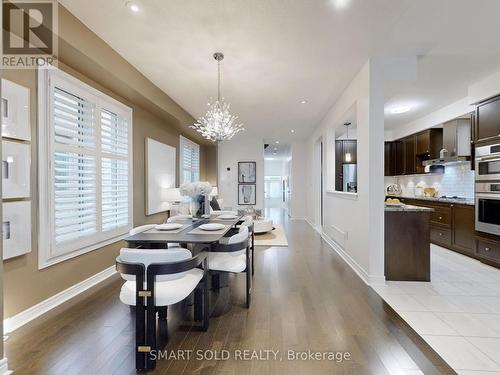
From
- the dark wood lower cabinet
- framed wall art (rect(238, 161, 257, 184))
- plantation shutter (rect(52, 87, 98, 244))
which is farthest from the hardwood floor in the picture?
framed wall art (rect(238, 161, 257, 184))

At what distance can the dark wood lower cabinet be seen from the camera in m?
3.71

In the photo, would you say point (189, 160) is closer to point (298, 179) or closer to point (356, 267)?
point (298, 179)

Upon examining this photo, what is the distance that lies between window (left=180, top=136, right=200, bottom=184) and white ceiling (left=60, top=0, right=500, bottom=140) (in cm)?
239

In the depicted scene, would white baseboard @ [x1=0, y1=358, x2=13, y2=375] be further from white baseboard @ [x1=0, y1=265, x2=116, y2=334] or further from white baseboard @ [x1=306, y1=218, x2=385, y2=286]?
white baseboard @ [x1=306, y1=218, x2=385, y2=286]

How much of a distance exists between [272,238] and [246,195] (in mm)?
3020

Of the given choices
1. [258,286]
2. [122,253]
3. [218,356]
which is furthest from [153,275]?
[258,286]

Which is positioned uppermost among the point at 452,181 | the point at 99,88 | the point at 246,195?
the point at 99,88

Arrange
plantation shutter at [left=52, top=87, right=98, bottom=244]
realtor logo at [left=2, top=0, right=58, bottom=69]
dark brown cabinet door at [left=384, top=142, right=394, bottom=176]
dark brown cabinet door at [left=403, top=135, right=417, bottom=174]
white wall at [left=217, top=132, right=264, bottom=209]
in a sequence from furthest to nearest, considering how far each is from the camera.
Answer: white wall at [left=217, top=132, right=264, bottom=209], dark brown cabinet door at [left=384, top=142, right=394, bottom=176], dark brown cabinet door at [left=403, top=135, right=417, bottom=174], plantation shutter at [left=52, top=87, right=98, bottom=244], realtor logo at [left=2, top=0, right=58, bottom=69]

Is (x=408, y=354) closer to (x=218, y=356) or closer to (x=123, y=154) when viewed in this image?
(x=218, y=356)

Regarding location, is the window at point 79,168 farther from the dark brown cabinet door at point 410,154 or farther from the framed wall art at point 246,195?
the dark brown cabinet door at point 410,154

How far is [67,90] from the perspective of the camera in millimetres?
2787

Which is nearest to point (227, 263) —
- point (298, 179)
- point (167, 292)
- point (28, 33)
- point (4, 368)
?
point (167, 292)

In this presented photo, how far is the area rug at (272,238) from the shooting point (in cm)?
527

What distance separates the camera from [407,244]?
10.6 feet
